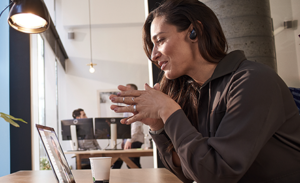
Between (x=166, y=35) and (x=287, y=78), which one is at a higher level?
(x=166, y=35)

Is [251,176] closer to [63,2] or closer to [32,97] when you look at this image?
[32,97]

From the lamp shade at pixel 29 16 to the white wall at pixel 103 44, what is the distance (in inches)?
77.0

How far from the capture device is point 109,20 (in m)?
3.73

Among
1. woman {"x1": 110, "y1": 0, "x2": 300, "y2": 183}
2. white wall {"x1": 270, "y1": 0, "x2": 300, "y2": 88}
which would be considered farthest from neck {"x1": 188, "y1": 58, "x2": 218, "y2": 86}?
white wall {"x1": 270, "y1": 0, "x2": 300, "y2": 88}

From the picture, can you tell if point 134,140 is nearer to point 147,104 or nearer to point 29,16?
point 29,16

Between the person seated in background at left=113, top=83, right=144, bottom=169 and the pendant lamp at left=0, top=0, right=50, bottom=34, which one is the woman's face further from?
the person seated in background at left=113, top=83, right=144, bottom=169

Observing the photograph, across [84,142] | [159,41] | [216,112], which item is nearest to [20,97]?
[84,142]

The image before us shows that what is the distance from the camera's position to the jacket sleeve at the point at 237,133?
2.43 feet

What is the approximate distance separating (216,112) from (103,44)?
3014 millimetres

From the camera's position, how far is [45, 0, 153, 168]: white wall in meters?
3.64

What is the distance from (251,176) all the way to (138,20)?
321 centimetres

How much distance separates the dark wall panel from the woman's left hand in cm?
228

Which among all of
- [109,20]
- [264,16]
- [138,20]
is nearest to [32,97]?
[109,20]

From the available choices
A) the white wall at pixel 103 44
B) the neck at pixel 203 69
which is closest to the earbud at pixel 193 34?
the neck at pixel 203 69
